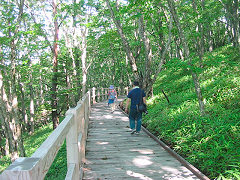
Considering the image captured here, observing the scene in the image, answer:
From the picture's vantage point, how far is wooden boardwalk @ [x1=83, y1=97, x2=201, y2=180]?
3.66 meters

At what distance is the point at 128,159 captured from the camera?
14.6 ft

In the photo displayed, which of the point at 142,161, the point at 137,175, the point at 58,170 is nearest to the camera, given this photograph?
the point at 137,175

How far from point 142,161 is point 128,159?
0.34 metres

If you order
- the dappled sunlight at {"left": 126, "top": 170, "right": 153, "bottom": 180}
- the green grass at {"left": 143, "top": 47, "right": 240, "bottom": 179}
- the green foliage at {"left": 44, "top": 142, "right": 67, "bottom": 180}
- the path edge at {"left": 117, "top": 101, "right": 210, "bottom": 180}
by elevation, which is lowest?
the green foliage at {"left": 44, "top": 142, "right": 67, "bottom": 180}

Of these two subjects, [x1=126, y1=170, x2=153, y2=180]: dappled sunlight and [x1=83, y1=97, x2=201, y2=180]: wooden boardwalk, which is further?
[x1=83, y1=97, x2=201, y2=180]: wooden boardwalk

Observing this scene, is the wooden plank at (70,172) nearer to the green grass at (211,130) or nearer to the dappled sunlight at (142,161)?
the dappled sunlight at (142,161)

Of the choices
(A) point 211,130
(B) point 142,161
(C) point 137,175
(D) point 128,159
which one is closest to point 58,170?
(D) point 128,159

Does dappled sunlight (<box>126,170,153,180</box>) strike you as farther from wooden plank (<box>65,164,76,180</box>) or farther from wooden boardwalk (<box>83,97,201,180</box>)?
wooden plank (<box>65,164,76,180</box>)

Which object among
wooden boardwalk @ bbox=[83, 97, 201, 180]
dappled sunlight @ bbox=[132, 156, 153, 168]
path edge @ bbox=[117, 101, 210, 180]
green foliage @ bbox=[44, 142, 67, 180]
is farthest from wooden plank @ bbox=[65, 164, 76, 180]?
green foliage @ bbox=[44, 142, 67, 180]

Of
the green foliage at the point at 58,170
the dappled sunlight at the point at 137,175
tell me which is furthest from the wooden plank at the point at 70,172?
the green foliage at the point at 58,170

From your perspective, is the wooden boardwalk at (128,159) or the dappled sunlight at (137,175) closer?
the dappled sunlight at (137,175)

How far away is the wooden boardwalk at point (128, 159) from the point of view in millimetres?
3660

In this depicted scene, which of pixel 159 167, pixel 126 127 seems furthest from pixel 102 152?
pixel 126 127

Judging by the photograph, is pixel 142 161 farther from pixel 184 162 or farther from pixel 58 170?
pixel 58 170
